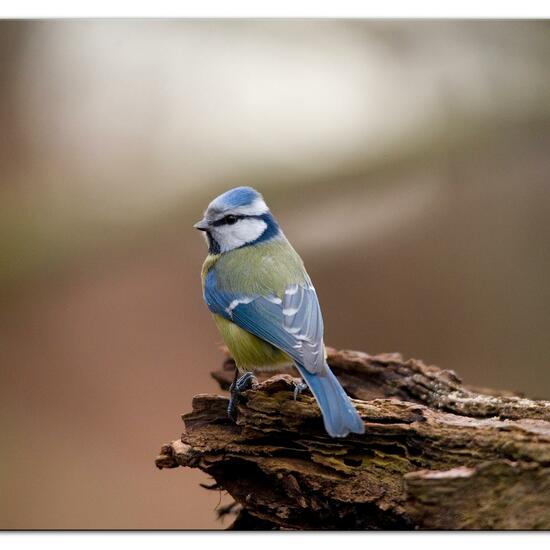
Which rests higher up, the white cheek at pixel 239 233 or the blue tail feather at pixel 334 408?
the white cheek at pixel 239 233

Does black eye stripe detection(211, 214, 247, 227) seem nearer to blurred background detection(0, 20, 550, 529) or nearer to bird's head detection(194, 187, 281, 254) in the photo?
bird's head detection(194, 187, 281, 254)

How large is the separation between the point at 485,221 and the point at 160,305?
1.07 m

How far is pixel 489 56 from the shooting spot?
2287 mm

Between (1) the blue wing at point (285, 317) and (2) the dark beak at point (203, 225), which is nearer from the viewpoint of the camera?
(1) the blue wing at point (285, 317)

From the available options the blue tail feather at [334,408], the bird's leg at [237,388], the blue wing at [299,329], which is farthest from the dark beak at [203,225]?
the blue tail feather at [334,408]

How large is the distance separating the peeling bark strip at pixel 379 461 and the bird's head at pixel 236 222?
39 centimetres

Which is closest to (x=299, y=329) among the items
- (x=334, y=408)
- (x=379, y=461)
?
(x=334, y=408)

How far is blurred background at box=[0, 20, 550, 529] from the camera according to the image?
7.33 feet

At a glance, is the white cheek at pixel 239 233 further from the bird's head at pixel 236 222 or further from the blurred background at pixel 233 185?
the blurred background at pixel 233 185

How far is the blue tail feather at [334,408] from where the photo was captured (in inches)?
62.7
